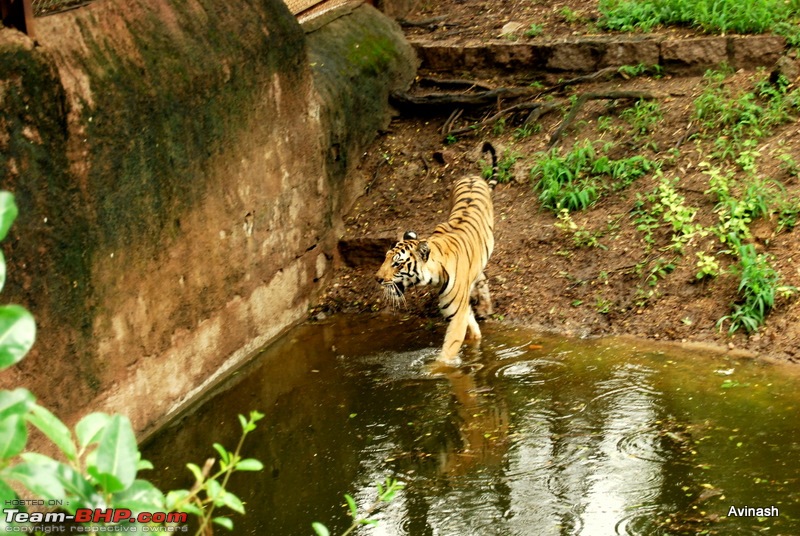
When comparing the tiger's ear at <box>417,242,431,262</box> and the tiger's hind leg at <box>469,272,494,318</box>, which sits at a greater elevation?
the tiger's ear at <box>417,242,431,262</box>

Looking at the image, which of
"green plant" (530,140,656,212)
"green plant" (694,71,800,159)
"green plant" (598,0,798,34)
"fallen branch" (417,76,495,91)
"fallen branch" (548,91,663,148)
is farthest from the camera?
"fallen branch" (417,76,495,91)

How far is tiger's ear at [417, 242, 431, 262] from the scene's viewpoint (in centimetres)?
596

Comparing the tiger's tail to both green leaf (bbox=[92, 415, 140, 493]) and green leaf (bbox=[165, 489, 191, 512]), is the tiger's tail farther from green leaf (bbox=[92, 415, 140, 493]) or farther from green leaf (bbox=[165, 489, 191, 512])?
green leaf (bbox=[92, 415, 140, 493])

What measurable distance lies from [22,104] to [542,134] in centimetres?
493

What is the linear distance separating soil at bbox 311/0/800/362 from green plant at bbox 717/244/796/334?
61 mm

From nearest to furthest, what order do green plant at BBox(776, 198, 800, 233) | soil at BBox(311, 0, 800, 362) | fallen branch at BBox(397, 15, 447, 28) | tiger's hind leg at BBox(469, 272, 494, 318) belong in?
soil at BBox(311, 0, 800, 362)
green plant at BBox(776, 198, 800, 233)
tiger's hind leg at BBox(469, 272, 494, 318)
fallen branch at BBox(397, 15, 447, 28)

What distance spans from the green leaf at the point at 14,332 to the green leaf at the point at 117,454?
0.19m

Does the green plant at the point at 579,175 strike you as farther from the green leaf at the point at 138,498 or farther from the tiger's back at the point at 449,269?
the green leaf at the point at 138,498

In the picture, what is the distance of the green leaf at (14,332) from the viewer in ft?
4.02

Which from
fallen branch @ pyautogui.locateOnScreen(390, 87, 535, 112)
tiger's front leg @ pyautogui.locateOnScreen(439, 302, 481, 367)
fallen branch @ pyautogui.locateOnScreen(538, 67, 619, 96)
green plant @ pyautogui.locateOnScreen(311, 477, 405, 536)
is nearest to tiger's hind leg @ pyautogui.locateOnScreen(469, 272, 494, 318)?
tiger's front leg @ pyautogui.locateOnScreen(439, 302, 481, 367)

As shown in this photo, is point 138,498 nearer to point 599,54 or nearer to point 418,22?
point 599,54

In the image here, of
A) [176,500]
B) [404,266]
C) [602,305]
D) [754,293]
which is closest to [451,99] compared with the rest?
[602,305]

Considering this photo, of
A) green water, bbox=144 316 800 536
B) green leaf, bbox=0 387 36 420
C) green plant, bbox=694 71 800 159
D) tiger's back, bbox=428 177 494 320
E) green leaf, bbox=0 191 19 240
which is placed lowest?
green water, bbox=144 316 800 536

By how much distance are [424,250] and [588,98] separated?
10.6 feet
